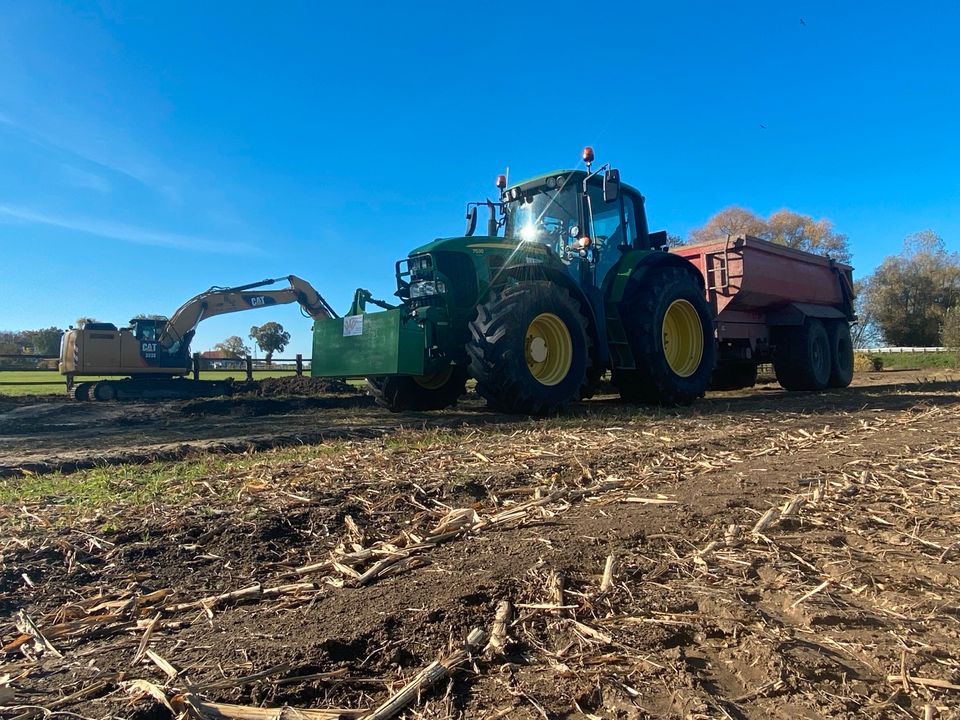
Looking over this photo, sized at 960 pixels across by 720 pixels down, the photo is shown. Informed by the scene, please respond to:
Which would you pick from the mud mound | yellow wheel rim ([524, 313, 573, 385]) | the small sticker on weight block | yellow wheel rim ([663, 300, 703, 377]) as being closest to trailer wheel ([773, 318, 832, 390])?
yellow wheel rim ([663, 300, 703, 377])

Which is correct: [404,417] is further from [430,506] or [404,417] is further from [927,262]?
[927,262]

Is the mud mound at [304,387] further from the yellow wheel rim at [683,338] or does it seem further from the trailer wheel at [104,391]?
the yellow wheel rim at [683,338]

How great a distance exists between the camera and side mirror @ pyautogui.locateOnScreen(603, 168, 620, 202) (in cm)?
781

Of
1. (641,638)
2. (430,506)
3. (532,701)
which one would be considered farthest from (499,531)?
(532,701)

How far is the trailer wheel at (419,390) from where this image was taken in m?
8.73

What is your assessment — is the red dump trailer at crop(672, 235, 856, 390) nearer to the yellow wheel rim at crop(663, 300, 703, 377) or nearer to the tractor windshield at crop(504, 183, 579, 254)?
the yellow wheel rim at crop(663, 300, 703, 377)

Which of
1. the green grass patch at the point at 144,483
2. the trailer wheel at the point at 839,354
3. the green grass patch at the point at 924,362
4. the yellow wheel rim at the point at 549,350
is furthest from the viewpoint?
the green grass patch at the point at 924,362

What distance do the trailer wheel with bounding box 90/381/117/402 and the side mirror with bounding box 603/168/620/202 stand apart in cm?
1304

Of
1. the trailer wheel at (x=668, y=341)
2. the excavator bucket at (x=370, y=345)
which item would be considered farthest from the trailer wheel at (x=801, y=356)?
the excavator bucket at (x=370, y=345)

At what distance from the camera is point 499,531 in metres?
2.91

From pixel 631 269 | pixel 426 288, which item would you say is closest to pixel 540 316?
pixel 426 288

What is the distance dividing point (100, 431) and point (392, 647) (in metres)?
7.56

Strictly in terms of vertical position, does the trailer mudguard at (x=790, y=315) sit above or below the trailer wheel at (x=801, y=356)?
above

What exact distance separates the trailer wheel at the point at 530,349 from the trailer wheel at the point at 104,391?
12.2 meters
